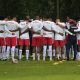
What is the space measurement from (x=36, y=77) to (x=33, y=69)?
3427 millimetres

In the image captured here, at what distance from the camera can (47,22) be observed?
28422mm

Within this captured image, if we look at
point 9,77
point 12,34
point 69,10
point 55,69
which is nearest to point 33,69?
point 55,69

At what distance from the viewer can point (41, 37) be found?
28.7 meters

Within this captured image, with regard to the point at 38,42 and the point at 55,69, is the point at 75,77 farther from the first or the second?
the point at 38,42

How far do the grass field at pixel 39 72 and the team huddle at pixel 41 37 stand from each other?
3643 millimetres

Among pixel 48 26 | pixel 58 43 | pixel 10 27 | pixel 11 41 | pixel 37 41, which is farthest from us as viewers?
pixel 58 43

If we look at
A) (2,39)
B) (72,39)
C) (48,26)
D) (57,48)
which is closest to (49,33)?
(48,26)

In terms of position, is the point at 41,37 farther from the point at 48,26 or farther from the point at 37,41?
the point at 48,26

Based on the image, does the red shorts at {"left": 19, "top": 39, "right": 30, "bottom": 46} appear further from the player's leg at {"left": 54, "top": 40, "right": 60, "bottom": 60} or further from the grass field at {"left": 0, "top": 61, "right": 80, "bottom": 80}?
the grass field at {"left": 0, "top": 61, "right": 80, "bottom": 80}

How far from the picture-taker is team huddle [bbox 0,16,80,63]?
92.7 feet

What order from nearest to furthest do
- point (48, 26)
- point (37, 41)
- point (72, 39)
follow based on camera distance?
point (48, 26) → point (37, 41) → point (72, 39)

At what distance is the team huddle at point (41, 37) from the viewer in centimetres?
2825

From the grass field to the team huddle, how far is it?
12.0 feet

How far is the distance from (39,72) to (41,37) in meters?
7.39
